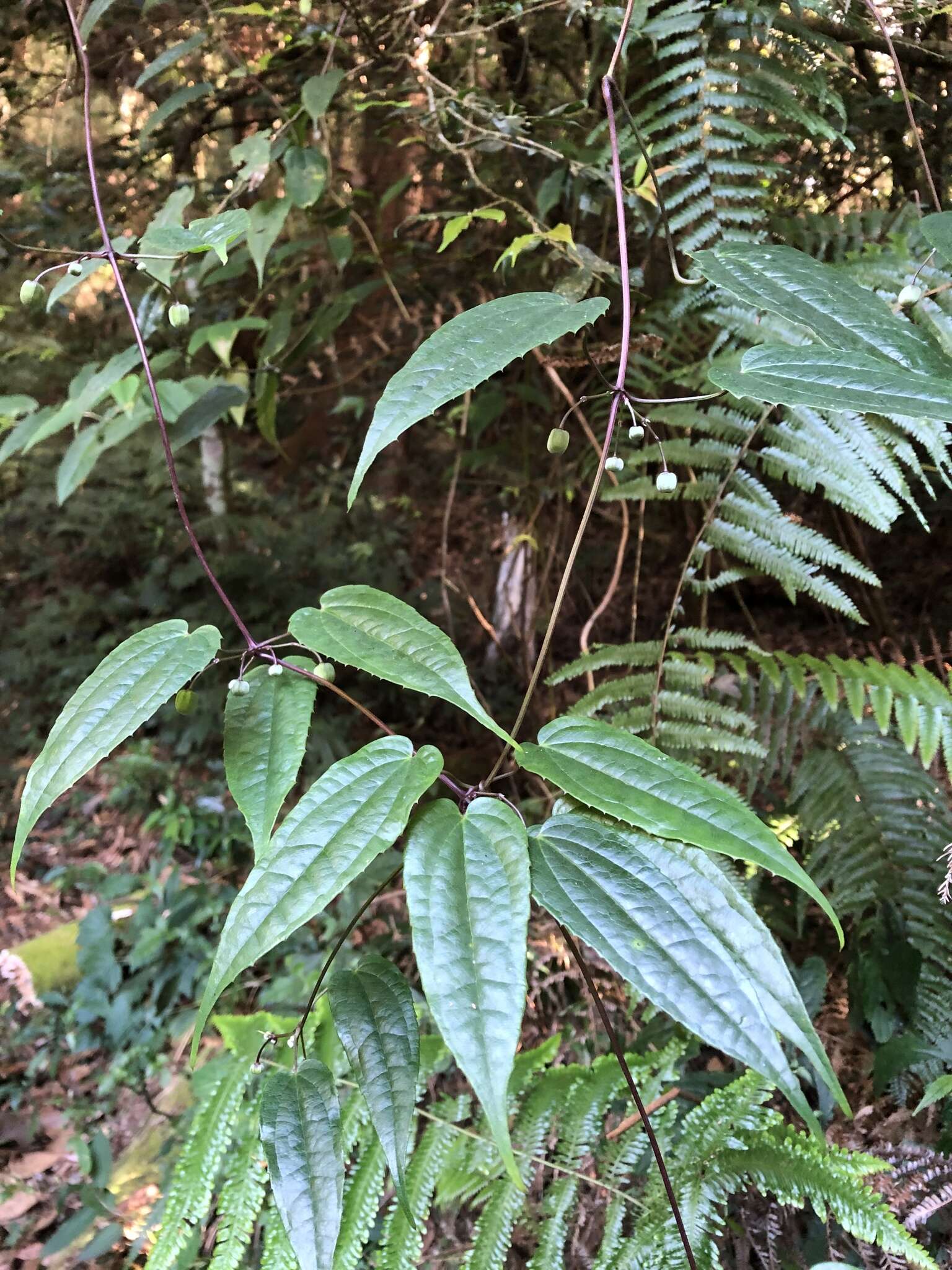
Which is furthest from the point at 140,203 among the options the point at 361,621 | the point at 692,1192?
the point at 692,1192

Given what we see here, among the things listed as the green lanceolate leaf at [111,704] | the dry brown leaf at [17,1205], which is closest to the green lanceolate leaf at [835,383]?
the green lanceolate leaf at [111,704]

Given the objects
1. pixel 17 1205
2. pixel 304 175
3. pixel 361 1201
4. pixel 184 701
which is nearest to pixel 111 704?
pixel 184 701

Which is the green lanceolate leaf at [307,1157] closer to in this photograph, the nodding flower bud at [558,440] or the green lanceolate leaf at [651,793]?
the green lanceolate leaf at [651,793]

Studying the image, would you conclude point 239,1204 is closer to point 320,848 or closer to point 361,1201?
point 361,1201

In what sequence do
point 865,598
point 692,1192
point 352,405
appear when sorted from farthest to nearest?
point 352,405
point 865,598
point 692,1192

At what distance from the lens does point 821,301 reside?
62 cm

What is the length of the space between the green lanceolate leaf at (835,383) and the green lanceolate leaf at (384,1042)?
21.9 inches

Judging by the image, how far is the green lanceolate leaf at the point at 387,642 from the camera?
0.52 meters

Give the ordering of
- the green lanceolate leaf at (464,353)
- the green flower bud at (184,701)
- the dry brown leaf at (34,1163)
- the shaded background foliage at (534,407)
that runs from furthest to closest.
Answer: the dry brown leaf at (34,1163)
the shaded background foliage at (534,407)
the green flower bud at (184,701)
the green lanceolate leaf at (464,353)

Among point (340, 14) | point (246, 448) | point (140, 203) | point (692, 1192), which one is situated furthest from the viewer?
point (246, 448)

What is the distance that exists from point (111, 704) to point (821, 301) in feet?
2.25

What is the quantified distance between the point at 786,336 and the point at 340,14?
126 cm

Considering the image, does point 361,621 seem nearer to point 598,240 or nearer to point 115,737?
point 115,737

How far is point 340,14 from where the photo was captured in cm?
160
